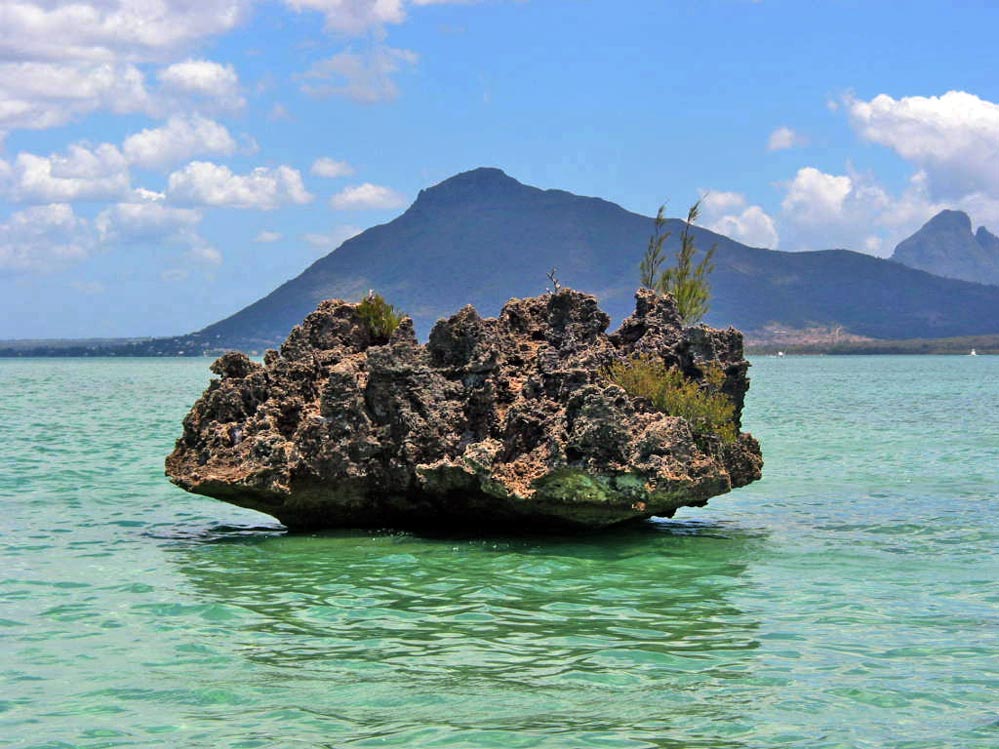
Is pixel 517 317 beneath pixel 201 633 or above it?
above

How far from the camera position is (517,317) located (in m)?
17.0

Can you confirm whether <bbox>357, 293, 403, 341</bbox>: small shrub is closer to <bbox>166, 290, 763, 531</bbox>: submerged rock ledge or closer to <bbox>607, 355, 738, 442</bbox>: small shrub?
<bbox>166, 290, 763, 531</bbox>: submerged rock ledge

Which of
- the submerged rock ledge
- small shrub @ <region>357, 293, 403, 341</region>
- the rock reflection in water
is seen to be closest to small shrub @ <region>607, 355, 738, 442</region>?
the submerged rock ledge

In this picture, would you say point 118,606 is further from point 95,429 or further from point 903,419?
point 903,419

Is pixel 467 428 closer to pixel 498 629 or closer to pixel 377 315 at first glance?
pixel 377 315

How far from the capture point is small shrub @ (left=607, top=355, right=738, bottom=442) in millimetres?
15070

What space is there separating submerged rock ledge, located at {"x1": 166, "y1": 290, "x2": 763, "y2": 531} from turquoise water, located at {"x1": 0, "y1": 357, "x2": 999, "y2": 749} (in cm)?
62

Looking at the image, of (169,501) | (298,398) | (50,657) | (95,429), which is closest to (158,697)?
(50,657)

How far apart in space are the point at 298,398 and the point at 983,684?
32.2 ft

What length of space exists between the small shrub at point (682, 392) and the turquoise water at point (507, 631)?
5.17 ft

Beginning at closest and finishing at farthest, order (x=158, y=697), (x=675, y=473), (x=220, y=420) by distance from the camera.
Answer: (x=158, y=697) < (x=675, y=473) < (x=220, y=420)

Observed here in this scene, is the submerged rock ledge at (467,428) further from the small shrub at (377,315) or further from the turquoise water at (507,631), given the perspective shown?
the turquoise water at (507,631)

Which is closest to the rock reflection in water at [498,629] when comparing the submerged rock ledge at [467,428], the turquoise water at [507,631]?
the turquoise water at [507,631]

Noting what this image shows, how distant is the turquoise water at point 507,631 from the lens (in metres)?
8.29
